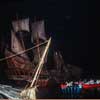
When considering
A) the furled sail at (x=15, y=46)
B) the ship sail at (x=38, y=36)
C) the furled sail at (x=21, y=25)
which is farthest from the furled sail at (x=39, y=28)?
the furled sail at (x=15, y=46)

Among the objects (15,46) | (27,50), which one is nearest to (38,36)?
(27,50)

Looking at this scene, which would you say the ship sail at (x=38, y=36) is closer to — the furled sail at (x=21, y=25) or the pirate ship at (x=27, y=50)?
the pirate ship at (x=27, y=50)

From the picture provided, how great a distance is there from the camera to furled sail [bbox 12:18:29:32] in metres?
13.5

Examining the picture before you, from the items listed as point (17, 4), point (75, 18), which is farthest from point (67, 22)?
point (17, 4)

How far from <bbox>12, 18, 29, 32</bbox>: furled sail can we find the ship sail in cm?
15

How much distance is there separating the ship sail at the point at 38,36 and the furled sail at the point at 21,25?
0.50 ft

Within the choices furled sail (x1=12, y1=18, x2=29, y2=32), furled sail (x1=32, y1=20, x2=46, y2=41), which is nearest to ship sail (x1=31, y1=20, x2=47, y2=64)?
furled sail (x1=32, y1=20, x2=46, y2=41)

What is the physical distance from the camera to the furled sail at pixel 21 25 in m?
13.5

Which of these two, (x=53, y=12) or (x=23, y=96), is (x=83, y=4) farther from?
(x=23, y=96)

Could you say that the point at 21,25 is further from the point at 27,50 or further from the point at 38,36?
the point at 27,50

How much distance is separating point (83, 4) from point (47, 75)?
1.69m

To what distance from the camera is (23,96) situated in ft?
44.7

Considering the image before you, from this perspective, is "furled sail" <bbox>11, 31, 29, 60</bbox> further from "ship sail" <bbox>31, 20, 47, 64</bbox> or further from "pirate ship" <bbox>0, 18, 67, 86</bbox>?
"ship sail" <bbox>31, 20, 47, 64</bbox>

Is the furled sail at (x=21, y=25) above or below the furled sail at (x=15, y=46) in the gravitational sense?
above
